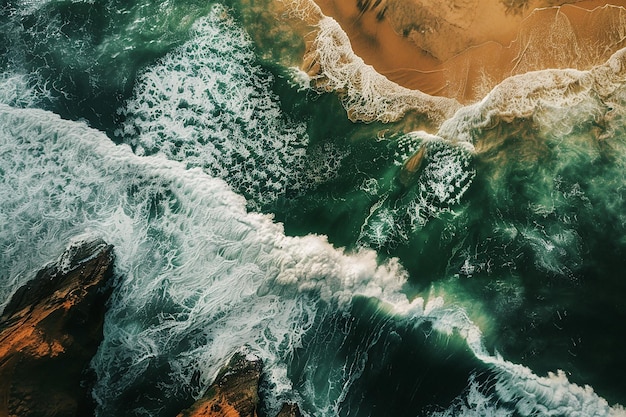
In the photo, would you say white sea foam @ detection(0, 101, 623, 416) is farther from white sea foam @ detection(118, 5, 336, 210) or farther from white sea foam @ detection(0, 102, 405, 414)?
white sea foam @ detection(118, 5, 336, 210)

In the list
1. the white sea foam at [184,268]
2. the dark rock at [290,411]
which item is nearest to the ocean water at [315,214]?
the white sea foam at [184,268]

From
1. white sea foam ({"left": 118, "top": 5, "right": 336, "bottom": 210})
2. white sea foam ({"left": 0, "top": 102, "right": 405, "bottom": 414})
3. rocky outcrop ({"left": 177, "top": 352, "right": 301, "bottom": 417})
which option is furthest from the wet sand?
rocky outcrop ({"left": 177, "top": 352, "right": 301, "bottom": 417})

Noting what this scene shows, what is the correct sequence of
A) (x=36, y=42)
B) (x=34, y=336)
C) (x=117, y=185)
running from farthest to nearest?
(x=36, y=42)
(x=117, y=185)
(x=34, y=336)

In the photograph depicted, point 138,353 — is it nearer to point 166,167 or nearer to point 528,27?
point 166,167

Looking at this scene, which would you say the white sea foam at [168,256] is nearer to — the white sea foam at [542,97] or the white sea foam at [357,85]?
the white sea foam at [357,85]

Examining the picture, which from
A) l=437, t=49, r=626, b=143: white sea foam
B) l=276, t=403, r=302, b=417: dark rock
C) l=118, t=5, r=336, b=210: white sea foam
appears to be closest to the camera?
l=276, t=403, r=302, b=417: dark rock

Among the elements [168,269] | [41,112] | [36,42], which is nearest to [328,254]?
[168,269]
